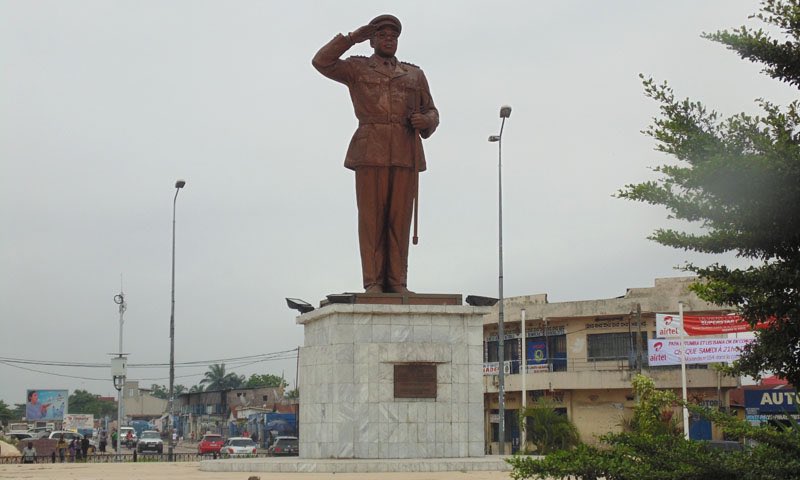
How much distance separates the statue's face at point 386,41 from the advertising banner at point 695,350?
19.2 meters

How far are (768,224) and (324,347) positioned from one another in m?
7.89

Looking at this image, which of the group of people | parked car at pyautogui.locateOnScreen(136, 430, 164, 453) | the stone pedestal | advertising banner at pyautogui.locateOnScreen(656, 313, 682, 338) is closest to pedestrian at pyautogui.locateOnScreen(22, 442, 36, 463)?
the group of people

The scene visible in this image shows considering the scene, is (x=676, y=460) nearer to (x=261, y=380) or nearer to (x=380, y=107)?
(x=380, y=107)

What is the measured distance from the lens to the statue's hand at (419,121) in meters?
15.2

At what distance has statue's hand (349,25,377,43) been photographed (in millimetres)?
15227

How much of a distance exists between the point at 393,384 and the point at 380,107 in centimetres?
404

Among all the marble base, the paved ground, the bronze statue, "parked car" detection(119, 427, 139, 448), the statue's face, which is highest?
the statue's face

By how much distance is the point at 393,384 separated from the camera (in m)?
14.3

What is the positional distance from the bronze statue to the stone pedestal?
2.90 ft

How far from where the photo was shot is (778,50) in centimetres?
839

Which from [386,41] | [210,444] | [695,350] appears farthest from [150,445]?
[386,41]

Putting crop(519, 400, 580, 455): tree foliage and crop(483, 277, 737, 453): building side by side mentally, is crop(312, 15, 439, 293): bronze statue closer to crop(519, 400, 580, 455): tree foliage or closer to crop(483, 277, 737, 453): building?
crop(519, 400, 580, 455): tree foliage

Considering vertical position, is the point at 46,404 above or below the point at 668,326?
below

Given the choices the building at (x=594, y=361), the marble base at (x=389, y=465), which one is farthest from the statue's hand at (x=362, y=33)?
the building at (x=594, y=361)
